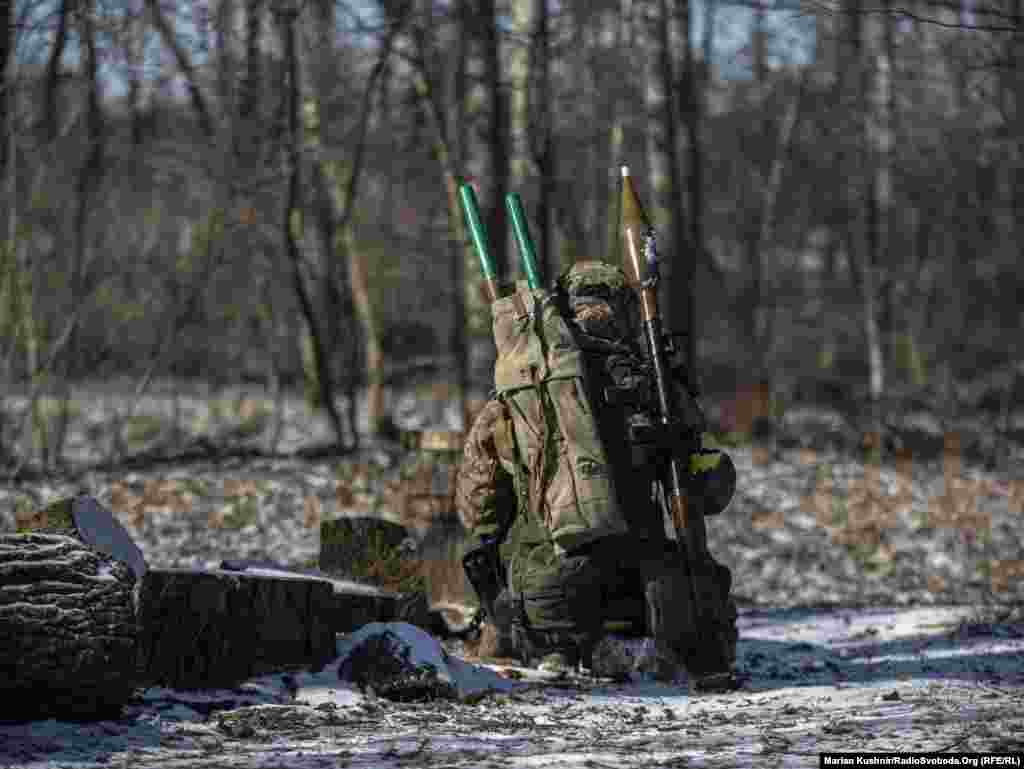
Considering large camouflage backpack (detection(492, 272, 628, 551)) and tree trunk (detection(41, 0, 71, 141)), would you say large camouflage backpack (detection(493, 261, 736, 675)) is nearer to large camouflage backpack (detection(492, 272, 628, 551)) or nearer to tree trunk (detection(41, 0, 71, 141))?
large camouflage backpack (detection(492, 272, 628, 551))

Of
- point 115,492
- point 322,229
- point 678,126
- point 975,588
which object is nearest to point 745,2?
point 975,588

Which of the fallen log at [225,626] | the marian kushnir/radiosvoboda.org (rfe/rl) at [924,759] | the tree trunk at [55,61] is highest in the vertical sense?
the tree trunk at [55,61]

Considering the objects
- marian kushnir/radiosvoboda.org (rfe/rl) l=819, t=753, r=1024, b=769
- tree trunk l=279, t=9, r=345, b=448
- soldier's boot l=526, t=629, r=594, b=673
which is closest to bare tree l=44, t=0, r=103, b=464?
tree trunk l=279, t=9, r=345, b=448

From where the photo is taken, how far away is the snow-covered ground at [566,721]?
4613mm

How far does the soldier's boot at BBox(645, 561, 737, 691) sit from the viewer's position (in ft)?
21.0

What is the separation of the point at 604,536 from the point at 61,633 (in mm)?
2283

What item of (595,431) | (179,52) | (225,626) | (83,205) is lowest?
(225,626)

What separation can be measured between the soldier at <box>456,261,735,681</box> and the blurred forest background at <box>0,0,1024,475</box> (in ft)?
5.35

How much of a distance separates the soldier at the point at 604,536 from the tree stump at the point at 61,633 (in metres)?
1.97

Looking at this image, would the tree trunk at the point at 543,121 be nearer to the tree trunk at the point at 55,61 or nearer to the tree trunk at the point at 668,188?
the tree trunk at the point at 668,188

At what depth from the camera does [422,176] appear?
22312 mm

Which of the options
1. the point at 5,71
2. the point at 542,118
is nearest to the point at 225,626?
the point at 5,71

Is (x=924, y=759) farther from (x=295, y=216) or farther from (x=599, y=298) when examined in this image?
(x=295, y=216)

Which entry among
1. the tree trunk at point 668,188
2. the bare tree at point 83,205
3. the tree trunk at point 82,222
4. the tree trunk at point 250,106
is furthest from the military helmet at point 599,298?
the tree trunk at point 668,188
